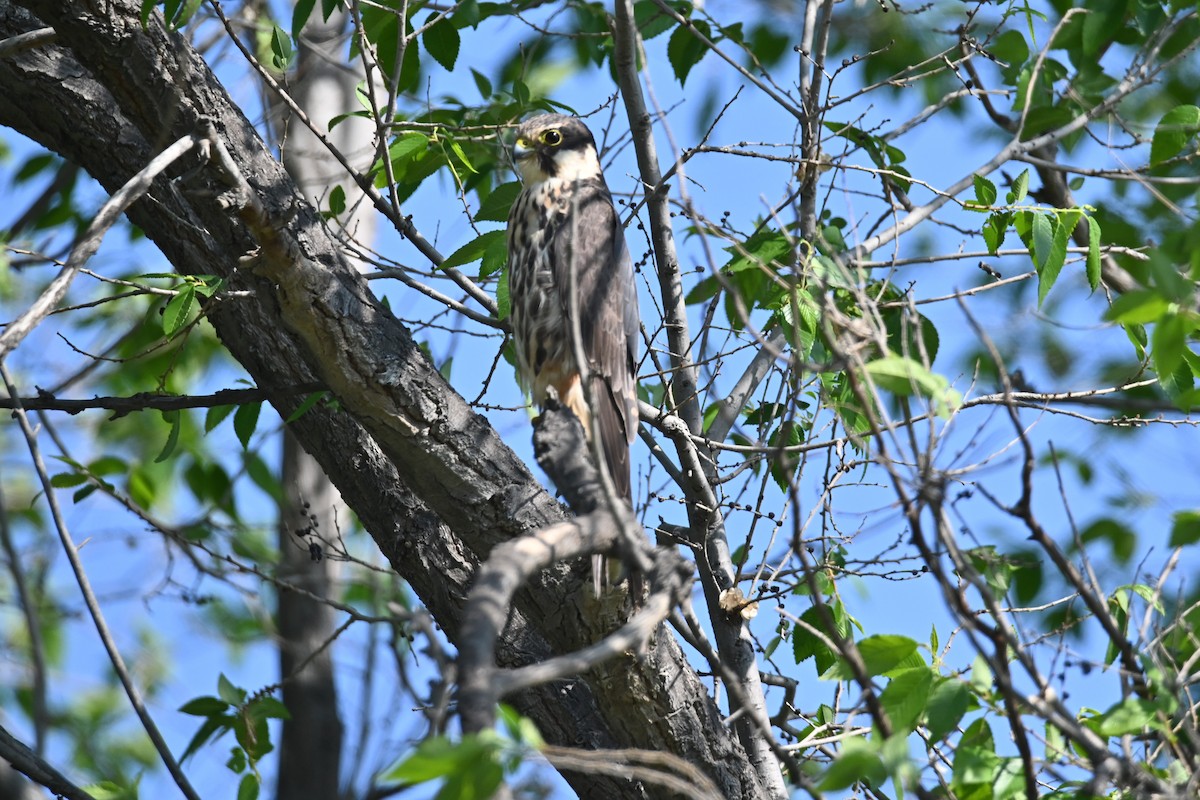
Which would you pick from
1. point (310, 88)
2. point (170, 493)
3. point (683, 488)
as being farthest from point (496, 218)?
point (170, 493)

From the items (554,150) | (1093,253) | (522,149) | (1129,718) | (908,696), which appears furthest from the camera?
(554,150)

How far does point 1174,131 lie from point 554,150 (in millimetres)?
1932

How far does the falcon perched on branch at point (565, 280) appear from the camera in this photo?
3.33 meters

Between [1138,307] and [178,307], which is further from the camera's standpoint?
[178,307]

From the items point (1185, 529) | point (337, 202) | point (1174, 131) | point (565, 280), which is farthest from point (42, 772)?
point (1174, 131)

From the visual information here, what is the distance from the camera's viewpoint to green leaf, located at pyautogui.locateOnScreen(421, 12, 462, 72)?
3.16 m

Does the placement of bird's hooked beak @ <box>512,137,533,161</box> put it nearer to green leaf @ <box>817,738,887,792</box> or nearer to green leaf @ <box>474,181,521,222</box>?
green leaf @ <box>474,181,521,222</box>

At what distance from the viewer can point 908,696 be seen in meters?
1.88

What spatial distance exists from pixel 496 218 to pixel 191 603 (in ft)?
6.05

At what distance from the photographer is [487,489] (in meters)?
2.58

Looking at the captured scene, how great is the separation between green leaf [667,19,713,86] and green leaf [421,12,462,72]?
0.72 m

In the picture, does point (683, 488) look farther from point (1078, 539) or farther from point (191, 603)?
point (191, 603)

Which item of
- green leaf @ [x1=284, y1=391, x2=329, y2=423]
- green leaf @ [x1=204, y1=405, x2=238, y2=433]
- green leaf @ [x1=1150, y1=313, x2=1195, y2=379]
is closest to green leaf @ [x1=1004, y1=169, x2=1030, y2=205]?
green leaf @ [x1=1150, y1=313, x2=1195, y2=379]

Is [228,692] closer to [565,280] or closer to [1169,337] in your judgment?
[565,280]
